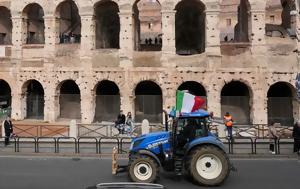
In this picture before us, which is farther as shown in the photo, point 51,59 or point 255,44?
point 51,59

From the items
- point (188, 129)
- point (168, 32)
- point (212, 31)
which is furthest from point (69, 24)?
point (188, 129)

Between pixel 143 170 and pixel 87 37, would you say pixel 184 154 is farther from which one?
pixel 87 37

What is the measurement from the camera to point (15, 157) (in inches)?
708

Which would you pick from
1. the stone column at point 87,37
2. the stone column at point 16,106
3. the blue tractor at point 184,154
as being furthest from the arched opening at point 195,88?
the blue tractor at point 184,154

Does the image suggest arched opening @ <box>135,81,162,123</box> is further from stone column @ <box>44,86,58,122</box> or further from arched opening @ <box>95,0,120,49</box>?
stone column @ <box>44,86,58,122</box>

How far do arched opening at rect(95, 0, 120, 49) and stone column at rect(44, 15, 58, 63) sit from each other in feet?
11.6

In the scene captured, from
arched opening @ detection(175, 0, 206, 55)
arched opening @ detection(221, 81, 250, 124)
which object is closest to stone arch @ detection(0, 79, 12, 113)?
arched opening @ detection(175, 0, 206, 55)

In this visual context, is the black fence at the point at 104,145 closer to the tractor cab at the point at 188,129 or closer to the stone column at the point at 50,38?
the tractor cab at the point at 188,129

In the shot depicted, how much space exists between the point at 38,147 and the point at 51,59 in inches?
520

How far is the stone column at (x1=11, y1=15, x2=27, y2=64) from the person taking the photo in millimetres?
32188

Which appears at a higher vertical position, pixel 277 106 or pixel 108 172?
pixel 277 106

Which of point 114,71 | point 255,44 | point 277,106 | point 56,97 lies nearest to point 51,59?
point 56,97

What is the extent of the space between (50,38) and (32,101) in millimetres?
5995

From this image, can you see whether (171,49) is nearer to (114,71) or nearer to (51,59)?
(114,71)
